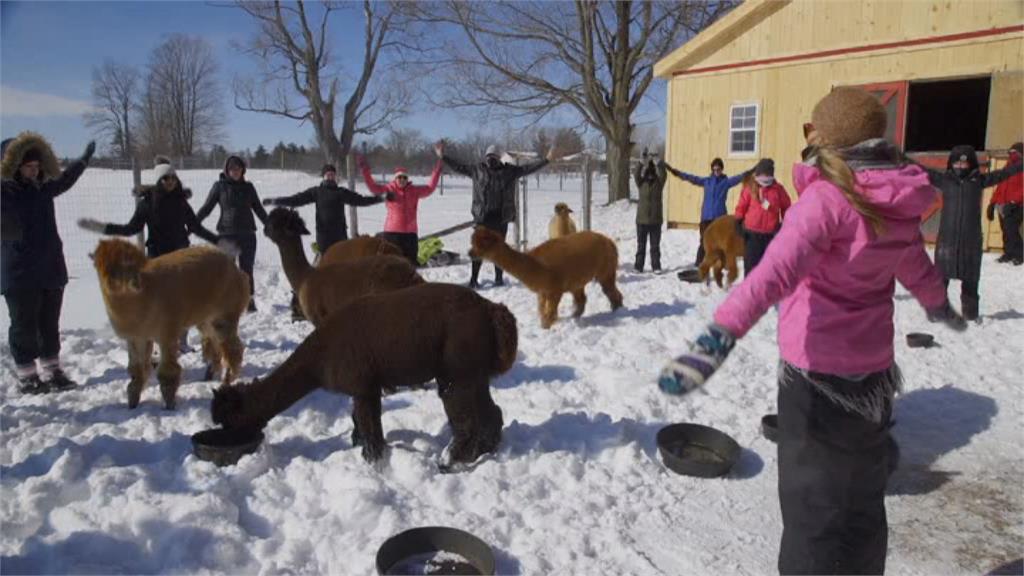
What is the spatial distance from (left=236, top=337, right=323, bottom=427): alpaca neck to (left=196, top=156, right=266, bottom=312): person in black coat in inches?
154

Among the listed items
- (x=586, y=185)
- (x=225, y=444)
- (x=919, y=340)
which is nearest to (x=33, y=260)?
(x=225, y=444)

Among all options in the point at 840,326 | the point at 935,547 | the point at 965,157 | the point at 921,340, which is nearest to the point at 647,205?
the point at 965,157

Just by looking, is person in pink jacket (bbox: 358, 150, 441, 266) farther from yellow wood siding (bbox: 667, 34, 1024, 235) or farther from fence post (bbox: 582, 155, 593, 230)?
yellow wood siding (bbox: 667, 34, 1024, 235)

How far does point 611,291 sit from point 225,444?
5.05m

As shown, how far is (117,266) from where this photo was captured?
4406mm

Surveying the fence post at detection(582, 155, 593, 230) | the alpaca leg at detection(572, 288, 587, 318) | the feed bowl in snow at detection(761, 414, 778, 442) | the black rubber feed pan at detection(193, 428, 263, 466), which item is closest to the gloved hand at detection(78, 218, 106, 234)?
the black rubber feed pan at detection(193, 428, 263, 466)

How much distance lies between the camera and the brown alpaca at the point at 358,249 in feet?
22.5

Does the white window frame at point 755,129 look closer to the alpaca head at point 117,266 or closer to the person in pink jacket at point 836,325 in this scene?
the person in pink jacket at point 836,325

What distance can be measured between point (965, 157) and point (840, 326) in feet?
20.7

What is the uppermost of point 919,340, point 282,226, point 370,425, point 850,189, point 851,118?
point 851,118

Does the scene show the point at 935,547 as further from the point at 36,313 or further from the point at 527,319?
the point at 36,313

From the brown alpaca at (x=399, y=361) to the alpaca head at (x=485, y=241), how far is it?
2.78 meters

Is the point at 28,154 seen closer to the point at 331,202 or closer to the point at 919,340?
the point at 331,202

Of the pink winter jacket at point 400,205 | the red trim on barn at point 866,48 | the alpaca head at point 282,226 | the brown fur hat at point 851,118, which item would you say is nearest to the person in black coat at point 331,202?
the pink winter jacket at point 400,205
